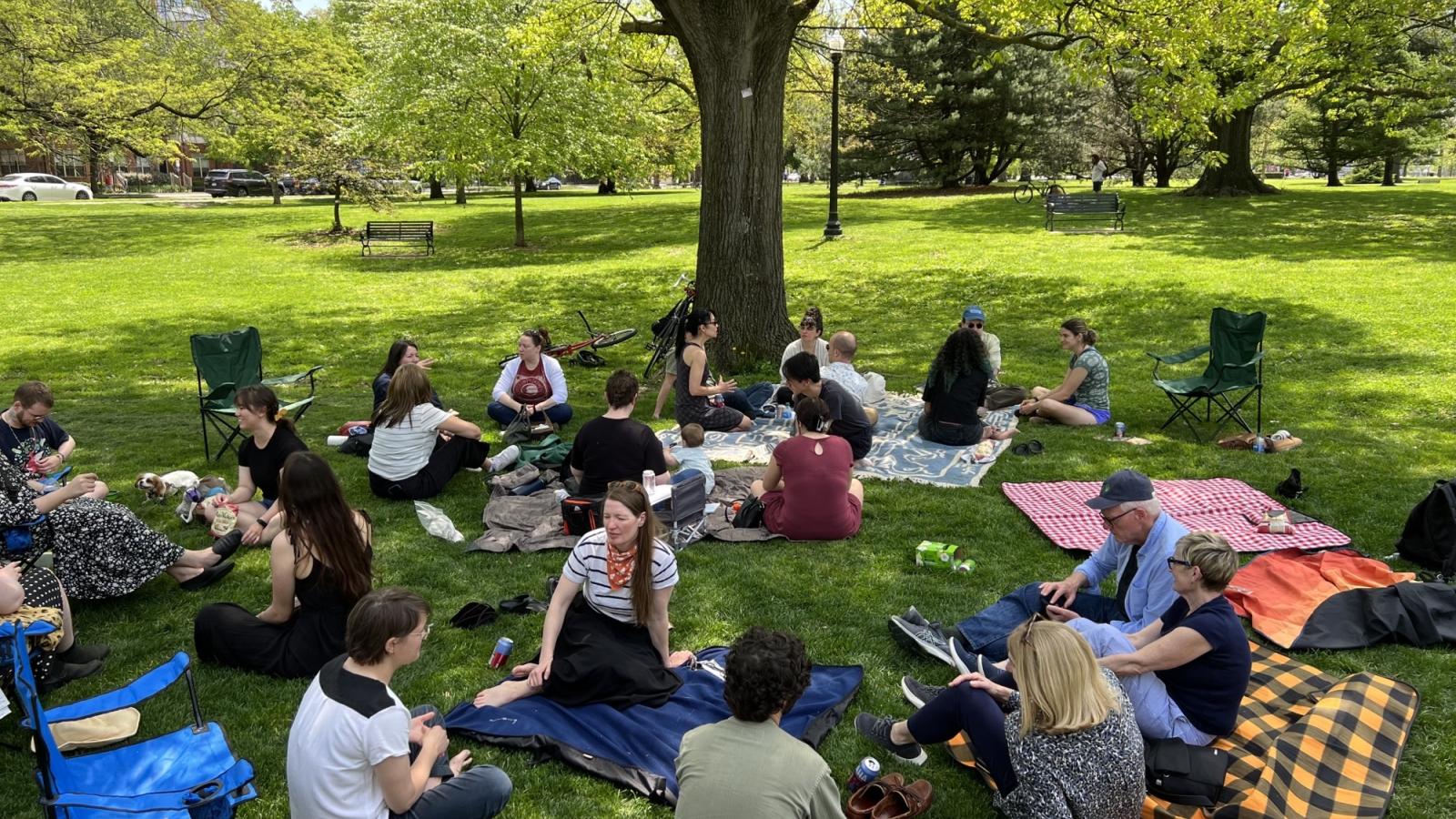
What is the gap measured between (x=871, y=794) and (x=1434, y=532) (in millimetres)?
4291

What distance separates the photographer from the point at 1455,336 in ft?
37.6

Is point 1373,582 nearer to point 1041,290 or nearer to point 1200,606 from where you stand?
point 1200,606

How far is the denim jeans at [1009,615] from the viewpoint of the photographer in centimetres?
485

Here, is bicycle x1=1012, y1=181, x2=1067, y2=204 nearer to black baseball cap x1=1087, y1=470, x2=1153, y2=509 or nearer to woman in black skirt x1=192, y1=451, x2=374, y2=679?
black baseball cap x1=1087, y1=470, x2=1153, y2=509

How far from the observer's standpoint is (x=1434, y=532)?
5.80 meters

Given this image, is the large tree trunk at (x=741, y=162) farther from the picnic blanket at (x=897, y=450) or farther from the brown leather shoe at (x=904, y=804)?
the brown leather shoe at (x=904, y=804)

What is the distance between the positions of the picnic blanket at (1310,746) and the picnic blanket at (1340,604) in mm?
466

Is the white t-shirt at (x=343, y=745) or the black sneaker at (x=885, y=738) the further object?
the black sneaker at (x=885, y=738)

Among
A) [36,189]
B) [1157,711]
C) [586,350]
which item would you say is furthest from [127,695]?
[36,189]

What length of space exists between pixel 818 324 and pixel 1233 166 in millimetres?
24249

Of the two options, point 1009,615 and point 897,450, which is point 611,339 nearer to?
point 897,450

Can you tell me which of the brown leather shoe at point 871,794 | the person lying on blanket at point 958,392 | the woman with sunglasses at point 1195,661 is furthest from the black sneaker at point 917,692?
the person lying on blanket at point 958,392

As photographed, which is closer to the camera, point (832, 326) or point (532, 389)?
point (532, 389)

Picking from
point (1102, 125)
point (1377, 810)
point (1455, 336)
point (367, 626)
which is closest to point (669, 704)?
point (367, 626)
